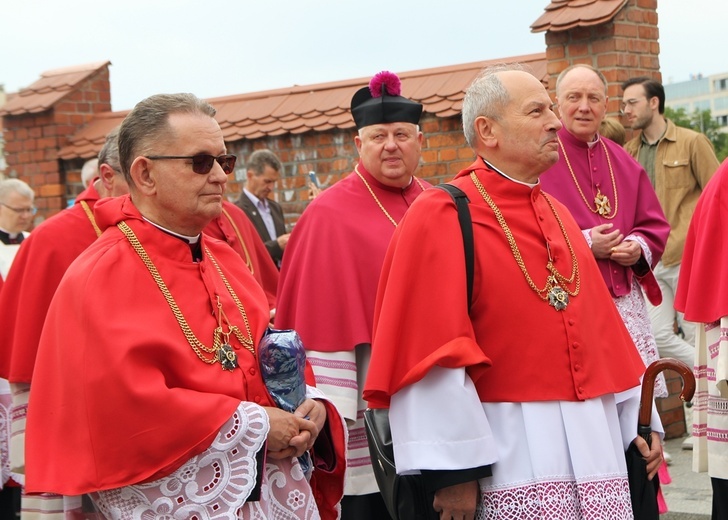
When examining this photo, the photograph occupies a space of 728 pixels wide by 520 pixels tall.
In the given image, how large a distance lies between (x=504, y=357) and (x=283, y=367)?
695mm

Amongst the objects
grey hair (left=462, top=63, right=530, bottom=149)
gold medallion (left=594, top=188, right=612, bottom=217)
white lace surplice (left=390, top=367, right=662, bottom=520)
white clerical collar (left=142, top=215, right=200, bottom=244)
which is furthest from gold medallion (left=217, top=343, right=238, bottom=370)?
gold medallion (left=594, top=188, right=612, bottom=217)

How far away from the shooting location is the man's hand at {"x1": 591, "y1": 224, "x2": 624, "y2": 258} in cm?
555

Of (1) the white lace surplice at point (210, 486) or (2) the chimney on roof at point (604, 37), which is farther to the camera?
(2) the chimney on roof at point (604, 37)

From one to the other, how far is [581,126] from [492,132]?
2.10 metres

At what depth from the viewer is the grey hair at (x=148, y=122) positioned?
3.60m

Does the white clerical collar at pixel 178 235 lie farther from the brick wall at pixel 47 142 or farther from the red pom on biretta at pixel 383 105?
the brick wall at pixel 47 142

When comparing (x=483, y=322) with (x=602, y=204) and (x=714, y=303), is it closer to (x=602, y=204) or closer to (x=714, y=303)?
(x=714, y=303)

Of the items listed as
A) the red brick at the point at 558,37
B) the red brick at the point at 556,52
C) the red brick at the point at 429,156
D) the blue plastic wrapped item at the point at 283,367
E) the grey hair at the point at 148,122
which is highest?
the red brick at the point at 558,37

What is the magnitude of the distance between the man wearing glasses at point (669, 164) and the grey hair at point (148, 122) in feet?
15.5

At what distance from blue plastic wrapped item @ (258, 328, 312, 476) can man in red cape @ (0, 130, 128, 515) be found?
1.69 m

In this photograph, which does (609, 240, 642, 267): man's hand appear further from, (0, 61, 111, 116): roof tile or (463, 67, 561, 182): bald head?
(0, 61, 111, 116): roof tile

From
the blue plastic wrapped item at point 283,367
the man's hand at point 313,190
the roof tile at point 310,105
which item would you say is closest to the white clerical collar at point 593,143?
the roof tile at point 310,105

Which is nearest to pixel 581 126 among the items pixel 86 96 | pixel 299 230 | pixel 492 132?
pixel 299 230

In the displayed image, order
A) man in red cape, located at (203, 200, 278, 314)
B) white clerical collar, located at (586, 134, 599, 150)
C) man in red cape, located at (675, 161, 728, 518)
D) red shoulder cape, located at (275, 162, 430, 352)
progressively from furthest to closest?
man in red cape, located at (203, 200, 278, 314), white clerical collar, located at (586, 134, 599, 150), red shoulder cape, located at (275, 162, 430, 352), man in red cape, located at (675, 161, 728, 518)
